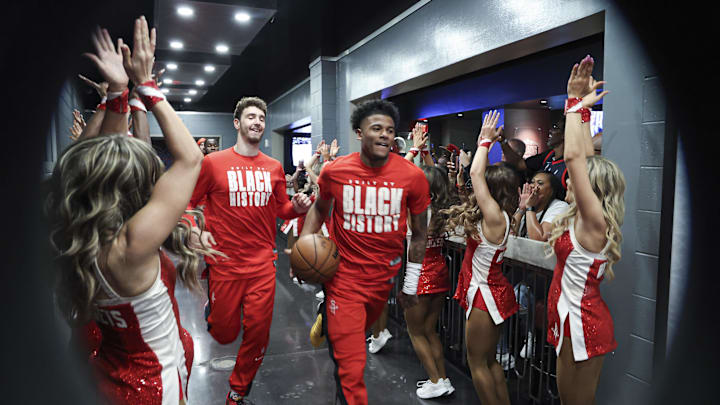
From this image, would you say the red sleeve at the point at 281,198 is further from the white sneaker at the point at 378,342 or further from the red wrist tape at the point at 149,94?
the red wrist tape at the point at 149,94

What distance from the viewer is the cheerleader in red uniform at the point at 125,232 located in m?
1.15

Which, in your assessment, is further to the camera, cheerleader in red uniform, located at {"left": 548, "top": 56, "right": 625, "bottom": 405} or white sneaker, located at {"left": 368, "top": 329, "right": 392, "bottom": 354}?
white sneaker, located at {"left": 368, "top": 329, "right": 392, "bottom": 354}

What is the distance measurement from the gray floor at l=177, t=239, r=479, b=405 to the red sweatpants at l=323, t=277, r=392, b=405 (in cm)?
77

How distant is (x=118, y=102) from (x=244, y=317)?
174cm

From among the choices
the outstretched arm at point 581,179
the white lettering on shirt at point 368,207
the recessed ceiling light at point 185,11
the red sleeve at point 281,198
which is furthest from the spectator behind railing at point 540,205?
the recessed ceiling light at point 185,11

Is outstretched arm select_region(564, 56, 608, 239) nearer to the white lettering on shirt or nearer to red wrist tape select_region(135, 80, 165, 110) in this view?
the white lettering on shirt

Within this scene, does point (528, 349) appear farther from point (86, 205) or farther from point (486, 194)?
point (86, 205)

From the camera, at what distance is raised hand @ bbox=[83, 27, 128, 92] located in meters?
1.27

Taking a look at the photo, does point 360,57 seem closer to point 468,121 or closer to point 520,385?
point 468,121

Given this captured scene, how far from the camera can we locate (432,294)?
9.99 feet

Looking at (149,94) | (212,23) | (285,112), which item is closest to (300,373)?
(149,94)

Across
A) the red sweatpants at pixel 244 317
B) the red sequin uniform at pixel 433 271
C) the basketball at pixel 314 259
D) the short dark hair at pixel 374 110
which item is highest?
the short dark hair at pixel 374 110

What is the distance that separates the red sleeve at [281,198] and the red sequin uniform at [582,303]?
175 cm

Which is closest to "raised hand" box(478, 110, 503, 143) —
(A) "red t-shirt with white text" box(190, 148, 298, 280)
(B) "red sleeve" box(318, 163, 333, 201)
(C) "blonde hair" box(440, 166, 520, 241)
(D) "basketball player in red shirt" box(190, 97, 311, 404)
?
(C) "blonde hair" box(440, 166, 520, 241)
